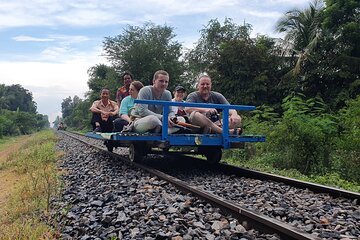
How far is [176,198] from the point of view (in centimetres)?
443

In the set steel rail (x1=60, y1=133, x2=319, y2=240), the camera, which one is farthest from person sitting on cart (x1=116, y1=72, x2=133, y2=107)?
steel rail (x1=60, y1=133, x2=319, y2=240)

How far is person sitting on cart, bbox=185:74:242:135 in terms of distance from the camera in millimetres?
6703

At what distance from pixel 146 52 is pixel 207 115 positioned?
747 inches

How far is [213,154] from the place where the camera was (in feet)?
25.1

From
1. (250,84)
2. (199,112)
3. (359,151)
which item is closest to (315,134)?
(359,151)

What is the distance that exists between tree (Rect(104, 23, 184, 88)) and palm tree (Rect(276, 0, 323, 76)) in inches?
298

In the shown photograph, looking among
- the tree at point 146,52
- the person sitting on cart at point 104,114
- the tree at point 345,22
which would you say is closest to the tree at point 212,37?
the tree at point 146,52

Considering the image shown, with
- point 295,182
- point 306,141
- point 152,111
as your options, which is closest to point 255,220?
point 295,182

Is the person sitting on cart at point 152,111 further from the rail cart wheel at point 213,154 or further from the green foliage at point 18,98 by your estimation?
the green foliage at point 18,98

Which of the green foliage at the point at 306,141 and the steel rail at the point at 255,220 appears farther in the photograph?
the green foliage at the point at 306,141

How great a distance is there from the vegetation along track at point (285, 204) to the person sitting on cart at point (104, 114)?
10.5ft

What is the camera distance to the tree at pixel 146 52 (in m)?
24.9

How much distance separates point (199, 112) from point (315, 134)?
3066 mm

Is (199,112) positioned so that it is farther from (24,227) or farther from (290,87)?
(290,87)
